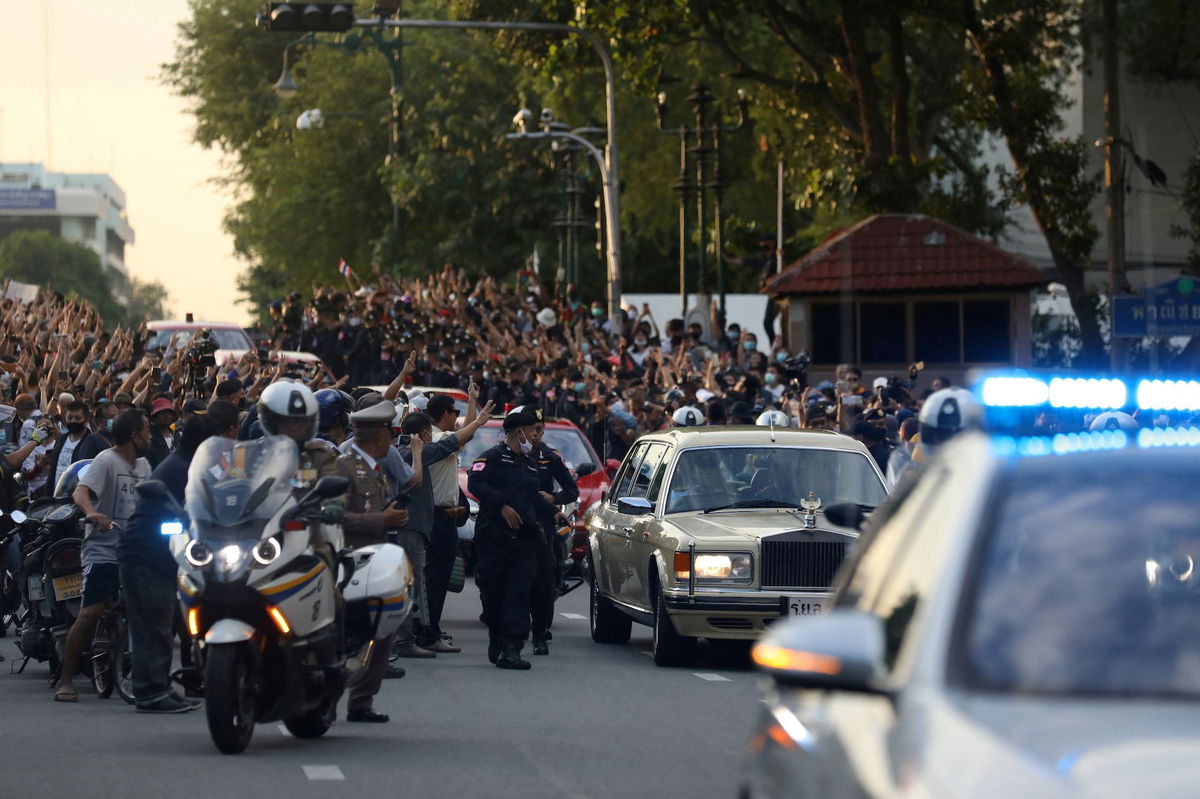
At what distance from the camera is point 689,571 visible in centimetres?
1439

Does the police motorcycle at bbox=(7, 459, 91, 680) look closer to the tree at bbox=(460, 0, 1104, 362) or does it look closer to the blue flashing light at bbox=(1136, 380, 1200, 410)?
the blue flashing light at bbox=(1136, 380, 1200, 410)

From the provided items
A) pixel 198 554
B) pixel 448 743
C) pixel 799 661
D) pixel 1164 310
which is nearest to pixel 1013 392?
pixel 799 661

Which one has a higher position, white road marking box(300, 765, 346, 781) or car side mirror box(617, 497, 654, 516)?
car side mirror box(617, 497, 654, 516)

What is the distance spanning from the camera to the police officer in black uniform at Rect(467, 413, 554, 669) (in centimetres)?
1499

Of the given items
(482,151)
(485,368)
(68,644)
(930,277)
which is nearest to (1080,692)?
(68,644)

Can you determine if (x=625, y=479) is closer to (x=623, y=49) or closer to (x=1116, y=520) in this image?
(x=1116, y=520)

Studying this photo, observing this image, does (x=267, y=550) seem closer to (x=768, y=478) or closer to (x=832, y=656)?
(x=768, y=478)

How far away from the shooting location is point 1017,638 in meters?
4.23

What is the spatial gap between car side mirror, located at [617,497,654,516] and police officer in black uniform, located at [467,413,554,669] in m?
0.55

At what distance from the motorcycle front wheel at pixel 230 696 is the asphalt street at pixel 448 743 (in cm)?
11

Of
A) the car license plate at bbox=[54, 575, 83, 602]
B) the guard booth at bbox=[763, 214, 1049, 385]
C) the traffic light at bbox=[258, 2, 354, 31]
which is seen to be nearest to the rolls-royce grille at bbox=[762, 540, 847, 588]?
the car license plate at bbox=[54, 575, 83, 602]

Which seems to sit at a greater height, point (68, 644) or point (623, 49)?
point (623, 49)

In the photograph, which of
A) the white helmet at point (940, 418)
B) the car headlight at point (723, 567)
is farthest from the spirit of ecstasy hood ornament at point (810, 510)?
the white helmet at point (940, 418)

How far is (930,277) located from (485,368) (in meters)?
11.8
